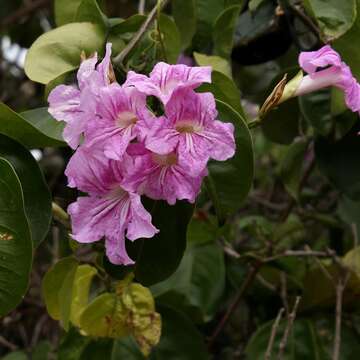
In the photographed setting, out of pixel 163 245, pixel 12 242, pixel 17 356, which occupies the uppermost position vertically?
pixel 12 242

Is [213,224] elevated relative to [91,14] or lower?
lower

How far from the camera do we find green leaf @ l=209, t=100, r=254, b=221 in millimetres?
854

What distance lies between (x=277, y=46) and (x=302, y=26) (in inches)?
2.0

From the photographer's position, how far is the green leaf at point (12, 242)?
0.81 m

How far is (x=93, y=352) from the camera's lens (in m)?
1.16

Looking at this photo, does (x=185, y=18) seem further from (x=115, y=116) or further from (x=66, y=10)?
(x=115, y=116)

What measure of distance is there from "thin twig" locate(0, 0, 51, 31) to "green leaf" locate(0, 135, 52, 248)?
1216mm

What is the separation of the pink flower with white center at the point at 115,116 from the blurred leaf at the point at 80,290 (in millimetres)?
396

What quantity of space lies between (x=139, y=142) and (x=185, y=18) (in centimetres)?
42

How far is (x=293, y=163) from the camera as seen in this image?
1318 mm

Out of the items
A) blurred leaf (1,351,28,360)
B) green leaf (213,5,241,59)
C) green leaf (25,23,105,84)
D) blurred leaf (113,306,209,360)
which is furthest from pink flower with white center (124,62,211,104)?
blurred leaf (1,351,28,360)

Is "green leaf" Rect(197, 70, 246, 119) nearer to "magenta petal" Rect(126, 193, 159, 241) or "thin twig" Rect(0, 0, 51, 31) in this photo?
"magenta petal" Rect(126, 193, 159, 241)

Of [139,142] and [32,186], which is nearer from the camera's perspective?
[139,142]


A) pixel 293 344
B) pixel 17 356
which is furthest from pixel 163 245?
pixel 17 356
